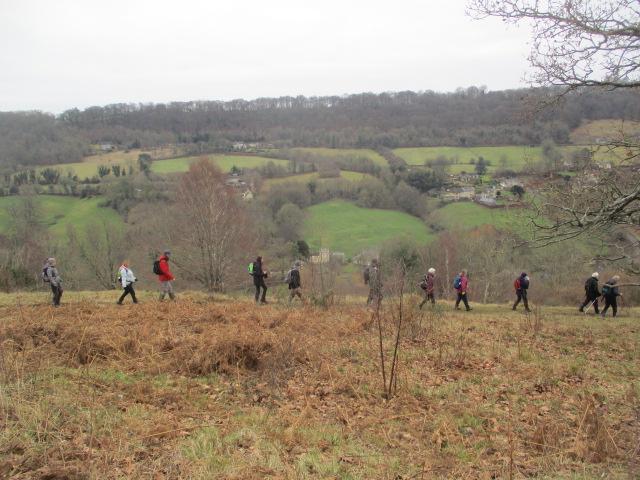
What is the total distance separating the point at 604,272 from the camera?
32.3 metres

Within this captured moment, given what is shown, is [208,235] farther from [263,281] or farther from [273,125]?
[273,125]

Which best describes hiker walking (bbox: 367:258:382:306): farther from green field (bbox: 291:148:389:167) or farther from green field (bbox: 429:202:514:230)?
green field (bbox: 291:148:389:167)

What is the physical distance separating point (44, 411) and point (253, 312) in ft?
22.1

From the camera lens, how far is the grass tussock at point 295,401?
451cm

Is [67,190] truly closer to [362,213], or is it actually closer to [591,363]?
[362,213]

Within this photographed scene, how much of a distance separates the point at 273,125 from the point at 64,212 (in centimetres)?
6356

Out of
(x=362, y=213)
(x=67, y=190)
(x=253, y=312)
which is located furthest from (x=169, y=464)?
(x=67, y=190)

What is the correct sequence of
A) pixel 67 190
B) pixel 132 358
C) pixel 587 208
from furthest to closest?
pixel 67 190 → pixel 587 208 → pixel 132 358

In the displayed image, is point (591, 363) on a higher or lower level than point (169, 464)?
lower

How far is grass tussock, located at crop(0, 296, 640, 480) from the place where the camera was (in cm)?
451

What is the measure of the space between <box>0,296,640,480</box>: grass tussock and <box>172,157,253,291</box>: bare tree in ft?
37.1

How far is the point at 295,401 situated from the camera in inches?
256

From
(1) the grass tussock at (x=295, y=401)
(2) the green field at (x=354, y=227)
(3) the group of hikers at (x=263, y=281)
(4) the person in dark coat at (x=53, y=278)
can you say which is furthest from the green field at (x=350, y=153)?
(1) the grass tussock at (x=295, y=401)

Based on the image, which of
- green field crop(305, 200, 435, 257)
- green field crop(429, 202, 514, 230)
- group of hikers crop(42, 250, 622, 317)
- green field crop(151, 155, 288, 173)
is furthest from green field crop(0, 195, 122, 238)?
green field crop(429, 202, 514, 230)
